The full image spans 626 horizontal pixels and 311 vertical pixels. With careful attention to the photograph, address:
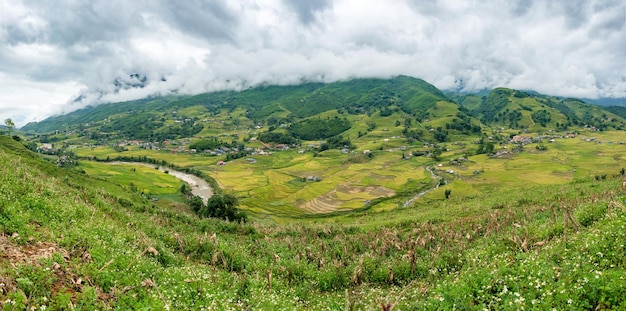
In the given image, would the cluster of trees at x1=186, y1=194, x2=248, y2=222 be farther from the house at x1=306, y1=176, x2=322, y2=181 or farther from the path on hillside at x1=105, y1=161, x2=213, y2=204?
the house at x1=306, y1=176, x2=322, y2=181

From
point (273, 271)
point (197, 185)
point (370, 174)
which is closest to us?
point (273, 271)

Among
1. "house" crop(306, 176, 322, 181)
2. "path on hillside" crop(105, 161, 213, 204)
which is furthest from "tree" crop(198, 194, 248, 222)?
"house" crop(306, 176, 322, 181)

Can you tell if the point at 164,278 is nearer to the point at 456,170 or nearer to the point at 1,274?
the point at 1,274

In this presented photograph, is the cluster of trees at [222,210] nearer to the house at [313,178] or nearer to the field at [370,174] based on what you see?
the field at [370,174]

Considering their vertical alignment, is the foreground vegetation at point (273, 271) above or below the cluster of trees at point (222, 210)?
above

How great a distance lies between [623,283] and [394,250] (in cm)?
1687

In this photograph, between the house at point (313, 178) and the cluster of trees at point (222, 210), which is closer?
the cluster of trees at point (222, 210)

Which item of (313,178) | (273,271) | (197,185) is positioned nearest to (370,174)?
(313,178)

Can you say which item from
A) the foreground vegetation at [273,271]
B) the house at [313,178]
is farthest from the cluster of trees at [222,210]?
the house at [313,178]

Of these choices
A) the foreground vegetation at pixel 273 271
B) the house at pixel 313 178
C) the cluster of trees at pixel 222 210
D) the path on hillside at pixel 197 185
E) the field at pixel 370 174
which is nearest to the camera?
the foreground vegetation at pixel 273 271

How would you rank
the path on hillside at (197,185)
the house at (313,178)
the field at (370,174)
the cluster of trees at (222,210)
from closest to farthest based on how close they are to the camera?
the cluster of trees at (222,210) → the field at (370,174) → the path on hillside at (197,185) → the house at (313,178)

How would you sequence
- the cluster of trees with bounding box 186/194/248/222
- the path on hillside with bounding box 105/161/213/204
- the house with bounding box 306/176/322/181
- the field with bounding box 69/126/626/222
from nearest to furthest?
the cluster of trees with bounding box 186/194/248/222
the field with bounding box 69/126/626/222
the path on hillside with bounding box 105/161/213/204
the house with bounding box 306/176/322/181

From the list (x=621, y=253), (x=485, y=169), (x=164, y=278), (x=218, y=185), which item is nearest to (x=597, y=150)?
(x=485, y=169)

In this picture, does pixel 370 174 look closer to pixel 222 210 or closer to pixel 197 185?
pixel 197 185
